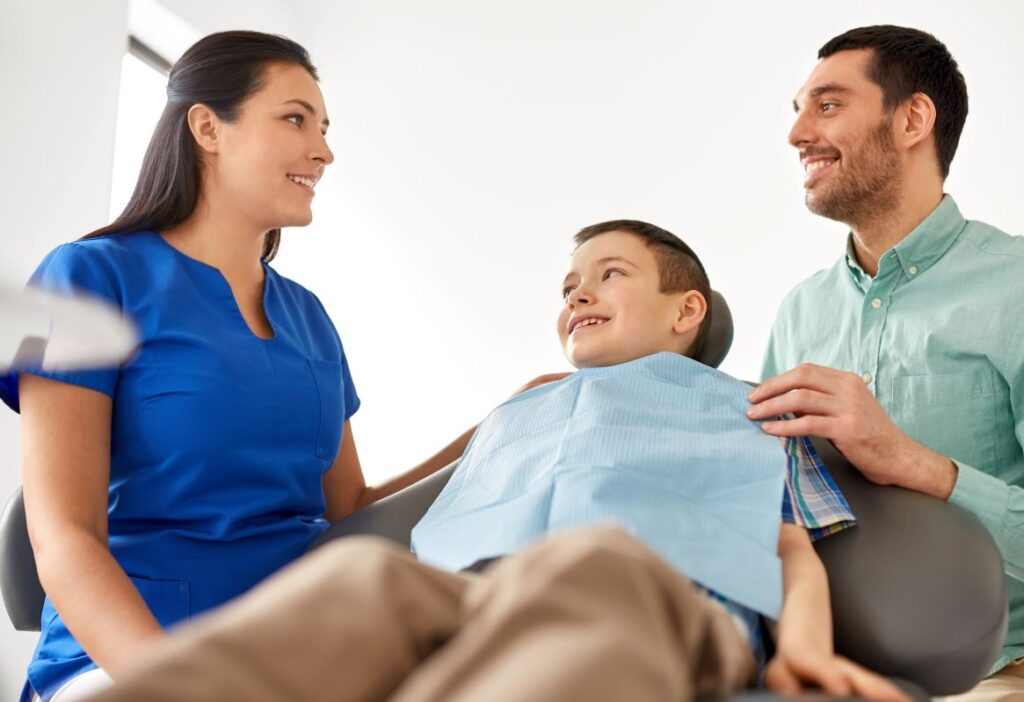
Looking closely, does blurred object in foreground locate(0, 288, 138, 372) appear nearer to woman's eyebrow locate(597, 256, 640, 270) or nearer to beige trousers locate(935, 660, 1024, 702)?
woman's eyebrow locate(597, 256, 640, 270)

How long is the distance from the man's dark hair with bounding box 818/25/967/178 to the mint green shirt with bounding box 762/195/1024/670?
0.23m

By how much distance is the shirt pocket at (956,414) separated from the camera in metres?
1.57

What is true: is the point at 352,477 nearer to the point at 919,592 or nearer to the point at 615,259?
the point at 615,259

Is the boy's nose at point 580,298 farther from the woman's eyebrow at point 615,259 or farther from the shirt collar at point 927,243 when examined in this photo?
the shirt collar at point 927,243

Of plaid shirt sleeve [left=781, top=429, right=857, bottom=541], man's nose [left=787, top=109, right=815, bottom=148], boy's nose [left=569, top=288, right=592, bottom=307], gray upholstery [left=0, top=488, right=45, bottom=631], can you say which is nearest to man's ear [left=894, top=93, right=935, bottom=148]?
man's nose [left=787, top=109, right=815, bottom=148]

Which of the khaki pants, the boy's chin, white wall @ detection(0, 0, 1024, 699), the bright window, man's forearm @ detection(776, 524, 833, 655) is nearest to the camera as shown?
the khaki pants

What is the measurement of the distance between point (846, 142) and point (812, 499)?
0.93 m

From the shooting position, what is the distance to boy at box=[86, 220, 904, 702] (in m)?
0.55

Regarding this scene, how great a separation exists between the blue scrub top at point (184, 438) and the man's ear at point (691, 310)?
61 cm

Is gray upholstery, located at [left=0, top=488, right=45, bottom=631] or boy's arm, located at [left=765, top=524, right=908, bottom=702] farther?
gray upholstery, located at [left=0, top=488, right=45, bottom=631]

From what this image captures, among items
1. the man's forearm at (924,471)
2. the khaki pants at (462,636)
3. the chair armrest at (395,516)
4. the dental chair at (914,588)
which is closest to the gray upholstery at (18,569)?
the dental chair at (914,588)

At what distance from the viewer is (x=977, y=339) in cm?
158

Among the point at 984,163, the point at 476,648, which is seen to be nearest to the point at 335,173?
the point at 984,163

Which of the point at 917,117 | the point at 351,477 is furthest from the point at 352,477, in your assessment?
the point at 917,117
